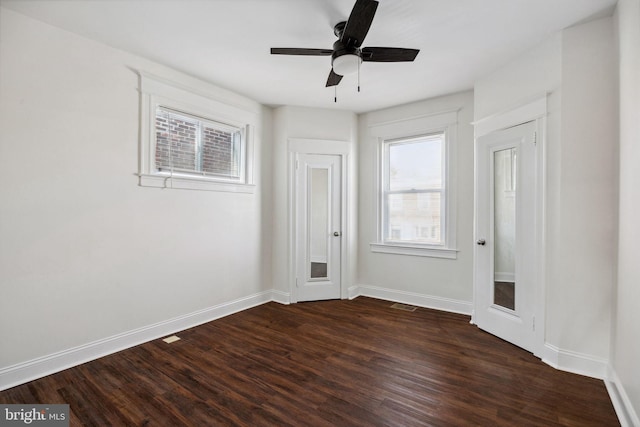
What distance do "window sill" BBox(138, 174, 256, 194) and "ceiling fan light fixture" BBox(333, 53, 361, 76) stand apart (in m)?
2.00

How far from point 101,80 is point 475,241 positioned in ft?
13.5

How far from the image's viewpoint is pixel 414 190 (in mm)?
4207

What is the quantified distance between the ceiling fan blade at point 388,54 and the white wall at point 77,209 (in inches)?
82.6

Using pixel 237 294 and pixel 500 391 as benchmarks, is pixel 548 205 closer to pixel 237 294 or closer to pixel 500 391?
A: pixel 500 391

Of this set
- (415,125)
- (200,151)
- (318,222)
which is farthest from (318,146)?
(200,151)

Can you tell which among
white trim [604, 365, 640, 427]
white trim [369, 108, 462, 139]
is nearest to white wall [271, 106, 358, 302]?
white trim [369, 108, 462, 139]

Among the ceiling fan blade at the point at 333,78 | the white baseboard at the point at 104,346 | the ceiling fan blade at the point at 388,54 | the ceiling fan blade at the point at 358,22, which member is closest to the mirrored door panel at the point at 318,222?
the white baseboard at the point at 104,346

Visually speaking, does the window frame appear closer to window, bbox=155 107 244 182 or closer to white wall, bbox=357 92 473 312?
window, bbox=155 107 244 182

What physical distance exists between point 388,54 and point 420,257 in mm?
2703

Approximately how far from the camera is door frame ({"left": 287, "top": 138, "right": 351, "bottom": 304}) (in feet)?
13.9

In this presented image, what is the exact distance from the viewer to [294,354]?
2.70 metres

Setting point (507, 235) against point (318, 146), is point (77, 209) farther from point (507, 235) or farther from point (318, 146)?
point (507, 235)

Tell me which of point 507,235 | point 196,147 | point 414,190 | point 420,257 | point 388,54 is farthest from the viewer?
point 414,190

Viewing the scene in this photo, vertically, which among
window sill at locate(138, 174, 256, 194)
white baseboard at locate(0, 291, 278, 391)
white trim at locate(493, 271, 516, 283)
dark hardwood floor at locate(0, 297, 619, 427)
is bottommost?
dark hardwood floor at locate(0, 297, 619, 427)
